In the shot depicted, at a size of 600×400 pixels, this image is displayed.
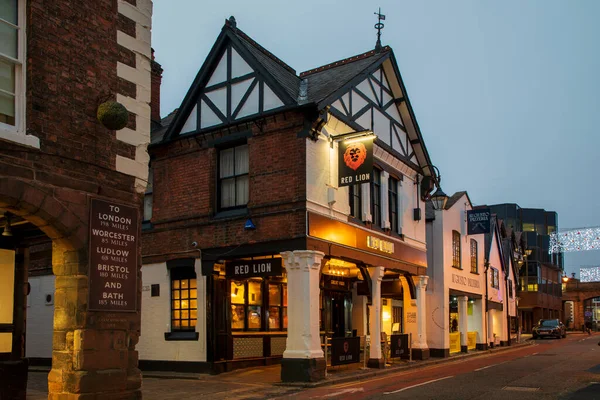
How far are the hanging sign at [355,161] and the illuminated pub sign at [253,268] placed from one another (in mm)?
2911

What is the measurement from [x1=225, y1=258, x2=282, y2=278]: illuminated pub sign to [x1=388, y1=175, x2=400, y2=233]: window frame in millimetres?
6177

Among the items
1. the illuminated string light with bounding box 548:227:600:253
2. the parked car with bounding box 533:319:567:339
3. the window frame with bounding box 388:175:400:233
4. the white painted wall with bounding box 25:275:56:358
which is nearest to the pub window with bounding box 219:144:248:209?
the window frame with bounding box 388:175:400:233

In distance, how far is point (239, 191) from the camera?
18.9 m

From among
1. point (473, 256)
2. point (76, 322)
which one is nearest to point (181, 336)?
point (76, 322)

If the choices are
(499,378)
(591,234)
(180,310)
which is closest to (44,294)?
(180,310)

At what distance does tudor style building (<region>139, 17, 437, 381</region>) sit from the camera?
57.0 ft

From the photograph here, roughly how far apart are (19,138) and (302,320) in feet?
32.3

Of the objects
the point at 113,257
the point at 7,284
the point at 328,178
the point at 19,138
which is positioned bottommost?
the point at 7,284

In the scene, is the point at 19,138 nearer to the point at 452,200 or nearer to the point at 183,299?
the point at 183,299

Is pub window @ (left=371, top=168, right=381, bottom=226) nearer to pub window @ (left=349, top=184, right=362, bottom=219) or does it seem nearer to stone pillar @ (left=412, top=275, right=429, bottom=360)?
pub window @ (left=349, top=184, right=362, bottom=219)

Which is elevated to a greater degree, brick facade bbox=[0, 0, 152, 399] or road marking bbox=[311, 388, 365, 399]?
brick facade bbox=[0, 0, 152, 399]

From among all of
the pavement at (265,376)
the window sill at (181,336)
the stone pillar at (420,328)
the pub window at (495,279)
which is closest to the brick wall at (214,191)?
the window sill at (181,336)

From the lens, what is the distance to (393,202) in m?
22.9

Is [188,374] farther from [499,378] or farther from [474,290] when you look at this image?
[474,290]
